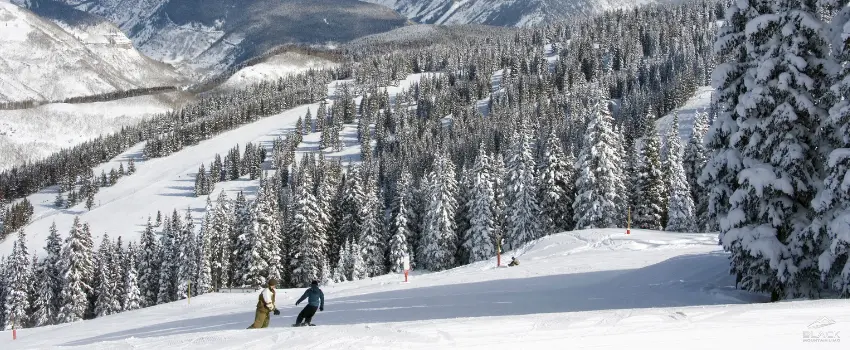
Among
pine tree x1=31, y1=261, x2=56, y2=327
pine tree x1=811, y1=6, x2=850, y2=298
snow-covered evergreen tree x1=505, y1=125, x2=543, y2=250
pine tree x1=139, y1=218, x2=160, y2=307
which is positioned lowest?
pine tree x1=31, y1=261, x2=56, y2=327

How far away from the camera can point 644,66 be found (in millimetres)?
177375

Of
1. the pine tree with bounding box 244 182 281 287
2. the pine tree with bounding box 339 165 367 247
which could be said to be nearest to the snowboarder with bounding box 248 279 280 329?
the pine tree with bounding box 244 182 281 287

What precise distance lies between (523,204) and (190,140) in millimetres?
165548

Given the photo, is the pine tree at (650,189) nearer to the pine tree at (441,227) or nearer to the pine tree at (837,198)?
the pine tree at (441,227)

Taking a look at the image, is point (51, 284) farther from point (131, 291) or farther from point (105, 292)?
point (131, 291)

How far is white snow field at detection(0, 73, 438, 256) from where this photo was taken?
132125 millimetres

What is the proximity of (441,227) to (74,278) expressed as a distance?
37.0 metres

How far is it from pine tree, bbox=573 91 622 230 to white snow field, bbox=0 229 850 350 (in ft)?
Answer: 36.7

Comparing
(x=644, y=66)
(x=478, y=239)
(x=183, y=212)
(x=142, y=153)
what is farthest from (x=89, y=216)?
(x=644, y=66)

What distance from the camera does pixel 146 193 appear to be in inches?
6073

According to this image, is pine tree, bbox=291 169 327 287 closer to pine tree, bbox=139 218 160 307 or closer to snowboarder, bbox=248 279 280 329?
pine tree, bbox=139 218 160 307

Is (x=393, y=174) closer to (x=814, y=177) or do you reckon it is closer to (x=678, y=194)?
(x=678, y=194)

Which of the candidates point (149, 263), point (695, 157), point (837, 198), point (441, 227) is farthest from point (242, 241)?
point (837, 198)

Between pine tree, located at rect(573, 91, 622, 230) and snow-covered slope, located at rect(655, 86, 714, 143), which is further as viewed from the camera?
snow-covered slope, located at rect(655, 86, 714, 143)
